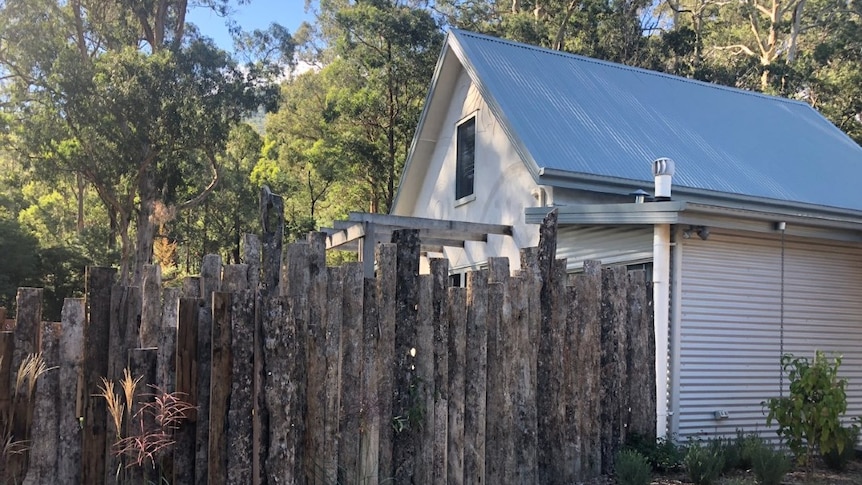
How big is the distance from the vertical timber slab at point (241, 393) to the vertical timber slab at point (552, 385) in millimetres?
2560

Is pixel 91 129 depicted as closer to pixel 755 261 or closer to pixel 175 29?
pixel 175 29

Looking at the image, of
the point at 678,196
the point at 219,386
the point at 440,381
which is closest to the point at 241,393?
the point at 219,386

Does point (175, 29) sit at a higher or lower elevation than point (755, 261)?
higher

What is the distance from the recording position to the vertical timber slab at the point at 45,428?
4422 mm

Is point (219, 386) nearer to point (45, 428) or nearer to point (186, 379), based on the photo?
point (186, 379)

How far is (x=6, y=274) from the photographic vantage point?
21.5m

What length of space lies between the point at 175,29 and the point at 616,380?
2716cm

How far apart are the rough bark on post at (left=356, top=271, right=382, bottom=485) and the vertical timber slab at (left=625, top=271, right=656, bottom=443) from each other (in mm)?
2607

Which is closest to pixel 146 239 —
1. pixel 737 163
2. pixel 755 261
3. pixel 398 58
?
pixel 398 58

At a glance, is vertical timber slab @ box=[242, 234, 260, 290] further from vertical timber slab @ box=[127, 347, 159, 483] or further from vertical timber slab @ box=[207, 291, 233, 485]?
vertical timber slab @ box=[127, 347, 159, 483]

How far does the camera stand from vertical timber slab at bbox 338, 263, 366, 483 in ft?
17.1

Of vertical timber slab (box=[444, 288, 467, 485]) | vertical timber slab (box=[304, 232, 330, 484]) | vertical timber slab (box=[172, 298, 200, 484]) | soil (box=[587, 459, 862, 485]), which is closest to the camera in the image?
vertical timber slab (box=[172, 298, 200, 484])

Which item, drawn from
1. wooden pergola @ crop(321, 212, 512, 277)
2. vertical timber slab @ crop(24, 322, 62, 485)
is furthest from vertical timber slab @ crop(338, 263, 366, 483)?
wooden pergola @ crop(321, 212, 512, 277)

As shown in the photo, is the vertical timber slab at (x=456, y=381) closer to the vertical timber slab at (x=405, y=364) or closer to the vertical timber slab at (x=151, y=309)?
the vertical timber slab at (x=405, y=364)
